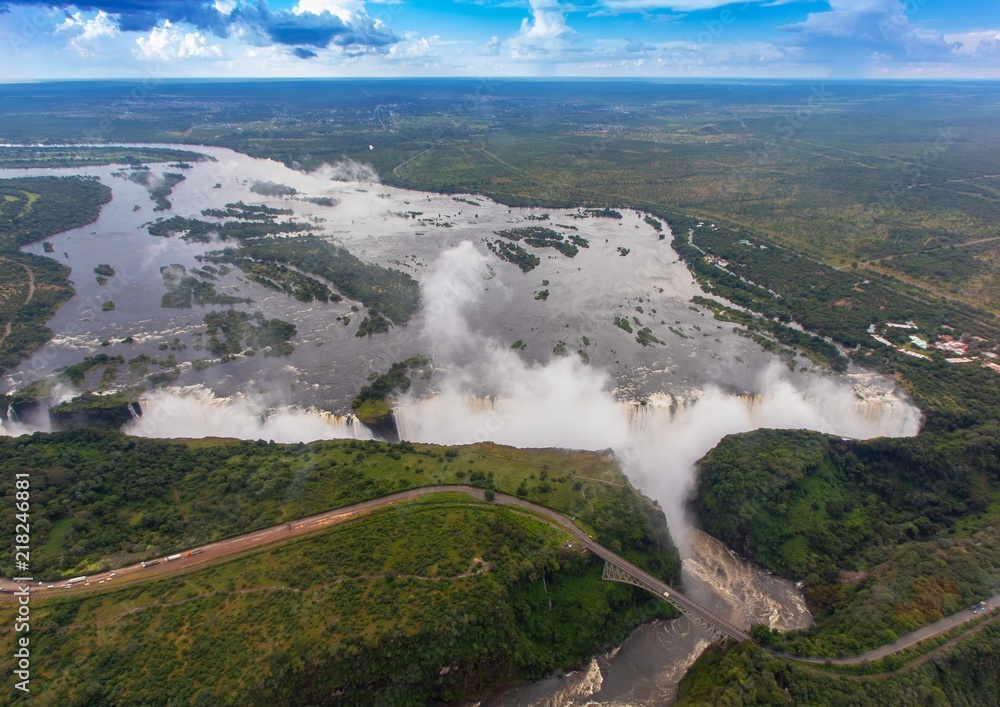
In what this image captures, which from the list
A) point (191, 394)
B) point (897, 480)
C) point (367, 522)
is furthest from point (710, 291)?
point (191, 394)

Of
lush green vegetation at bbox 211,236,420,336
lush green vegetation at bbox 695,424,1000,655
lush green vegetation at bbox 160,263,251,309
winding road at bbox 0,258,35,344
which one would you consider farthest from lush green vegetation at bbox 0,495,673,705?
lush green vegetation at bbox 160,263,251,309

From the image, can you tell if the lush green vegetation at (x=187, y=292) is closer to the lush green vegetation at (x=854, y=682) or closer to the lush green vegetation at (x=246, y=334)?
the lush green vegetation at (x=246, y=334)

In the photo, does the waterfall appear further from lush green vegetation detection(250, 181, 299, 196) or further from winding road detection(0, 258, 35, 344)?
lush green vegetation detection(250, 181, 299, 196)

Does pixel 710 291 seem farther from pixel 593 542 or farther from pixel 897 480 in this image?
pixel 593 542

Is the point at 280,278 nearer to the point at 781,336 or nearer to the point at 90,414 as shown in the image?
the point at 90,414

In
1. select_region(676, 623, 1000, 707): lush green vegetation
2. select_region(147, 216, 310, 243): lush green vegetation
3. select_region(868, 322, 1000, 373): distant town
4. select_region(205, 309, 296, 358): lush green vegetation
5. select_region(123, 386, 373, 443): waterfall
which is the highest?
select_region(147, 216, 310, 243): lush green vegetation
